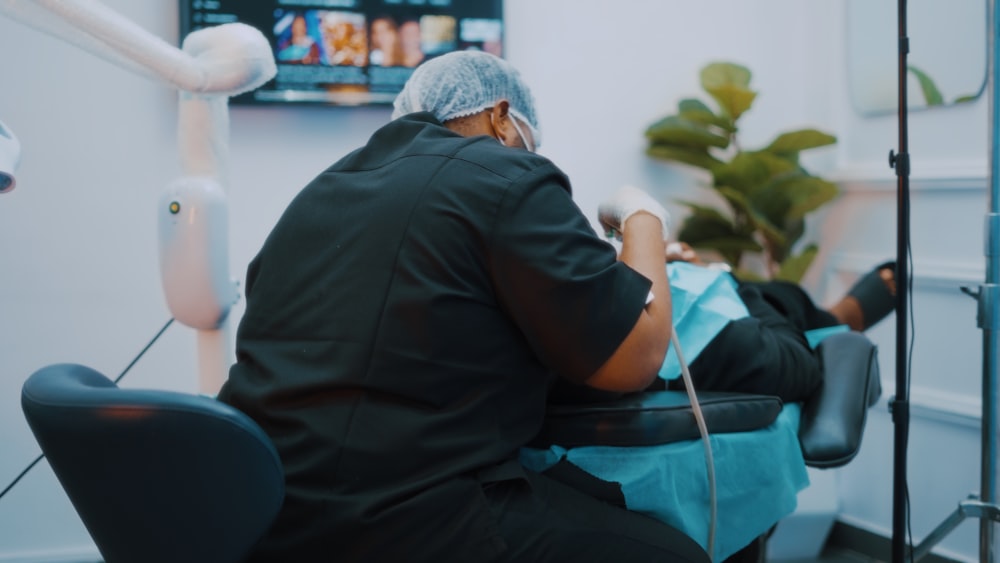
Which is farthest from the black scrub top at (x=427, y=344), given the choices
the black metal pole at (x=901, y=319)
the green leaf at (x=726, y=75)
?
the green leaf at (x=726, y=75)

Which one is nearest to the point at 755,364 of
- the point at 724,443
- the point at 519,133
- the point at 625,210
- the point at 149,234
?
the point at 724,443

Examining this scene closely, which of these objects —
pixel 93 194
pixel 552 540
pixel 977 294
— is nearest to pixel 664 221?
pixel 552 540

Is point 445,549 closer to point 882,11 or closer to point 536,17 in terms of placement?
point 536,17

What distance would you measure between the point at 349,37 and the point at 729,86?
104 centimetres

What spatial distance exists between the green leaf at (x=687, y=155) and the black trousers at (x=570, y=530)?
163 cm

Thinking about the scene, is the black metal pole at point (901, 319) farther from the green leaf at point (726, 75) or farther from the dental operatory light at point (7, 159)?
the dental operatory light at point (7, 159)

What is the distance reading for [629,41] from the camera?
112 inches

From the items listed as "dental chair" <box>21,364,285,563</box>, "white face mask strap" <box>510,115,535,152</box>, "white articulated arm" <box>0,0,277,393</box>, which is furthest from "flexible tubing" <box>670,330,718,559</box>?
"white articulated arm" <box>0,0,277,393</box>

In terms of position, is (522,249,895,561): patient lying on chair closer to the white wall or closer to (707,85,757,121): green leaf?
the white wall

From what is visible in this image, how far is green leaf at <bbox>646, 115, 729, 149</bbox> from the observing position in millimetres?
2658

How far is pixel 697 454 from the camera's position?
1.32 m

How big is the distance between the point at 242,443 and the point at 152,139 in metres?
1.70

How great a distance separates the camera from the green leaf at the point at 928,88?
2408 mm

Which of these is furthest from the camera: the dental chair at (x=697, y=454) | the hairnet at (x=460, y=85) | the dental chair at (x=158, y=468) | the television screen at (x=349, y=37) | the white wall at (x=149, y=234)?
the television screen at (x=349, y=37)
